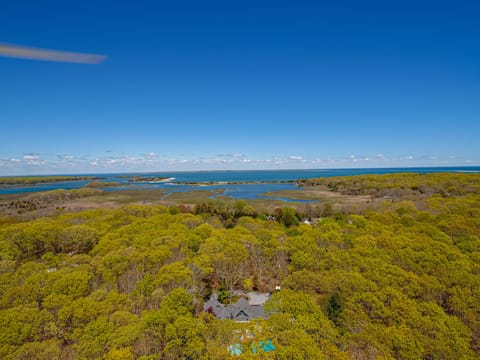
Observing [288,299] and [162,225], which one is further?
[162,225]

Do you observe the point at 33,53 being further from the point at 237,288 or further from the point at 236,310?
the point at 237,288

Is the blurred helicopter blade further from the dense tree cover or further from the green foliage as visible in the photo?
the green foliage

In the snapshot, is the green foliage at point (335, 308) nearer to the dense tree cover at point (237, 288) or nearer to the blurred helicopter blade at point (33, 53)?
the dense tree cover at point (237, 288)

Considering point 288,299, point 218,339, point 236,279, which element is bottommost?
point 236,279

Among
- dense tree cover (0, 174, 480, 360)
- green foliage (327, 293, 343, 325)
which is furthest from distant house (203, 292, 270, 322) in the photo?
green foliage (327, 293, 343, 325)

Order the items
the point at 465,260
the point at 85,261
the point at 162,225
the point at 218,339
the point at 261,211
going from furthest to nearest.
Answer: the point at 261,211
the point at 162,225
the point at 85,261
the point at 465,260
the point at 218,339

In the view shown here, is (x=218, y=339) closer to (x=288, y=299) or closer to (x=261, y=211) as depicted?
(x=288, y=299)

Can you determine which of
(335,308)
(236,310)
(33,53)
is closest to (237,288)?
(236,310)

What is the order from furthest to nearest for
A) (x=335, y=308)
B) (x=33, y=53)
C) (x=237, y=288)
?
(x=237, y=288) < (x=335, y=308) < (x=33, y=53)

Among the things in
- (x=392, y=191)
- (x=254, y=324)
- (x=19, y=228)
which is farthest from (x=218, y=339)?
(x=392, y=191)
